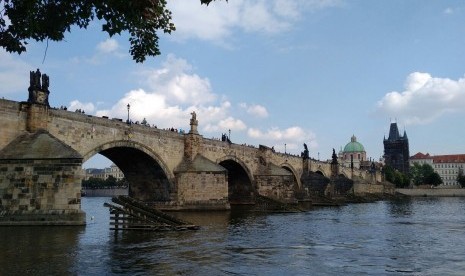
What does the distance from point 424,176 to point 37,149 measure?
164 m

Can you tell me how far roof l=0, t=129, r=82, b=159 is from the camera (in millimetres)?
23984

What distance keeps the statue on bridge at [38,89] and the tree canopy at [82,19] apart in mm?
19440

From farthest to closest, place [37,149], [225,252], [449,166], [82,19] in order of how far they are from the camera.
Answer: [449,166] → [37,149] → [225,252] → [82,19]

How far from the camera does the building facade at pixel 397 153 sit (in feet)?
607

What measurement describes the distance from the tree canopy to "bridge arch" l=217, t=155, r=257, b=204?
157 feet

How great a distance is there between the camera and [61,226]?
23094 millimetres

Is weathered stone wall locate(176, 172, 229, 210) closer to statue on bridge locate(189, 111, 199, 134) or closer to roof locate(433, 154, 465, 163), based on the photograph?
statue on bridge locate(189, 111, 199, 134)

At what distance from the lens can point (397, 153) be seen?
187875 millimetres

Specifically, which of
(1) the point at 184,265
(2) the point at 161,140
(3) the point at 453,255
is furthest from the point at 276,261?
(2) the point at 161,140

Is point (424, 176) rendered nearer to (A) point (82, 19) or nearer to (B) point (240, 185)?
(B) point (240, 185)

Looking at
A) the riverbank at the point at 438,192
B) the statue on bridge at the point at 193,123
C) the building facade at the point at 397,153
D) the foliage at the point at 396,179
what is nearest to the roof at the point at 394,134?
the building facade at the point at 397,153

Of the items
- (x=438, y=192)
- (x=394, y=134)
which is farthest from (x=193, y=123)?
(x=394, y=134)

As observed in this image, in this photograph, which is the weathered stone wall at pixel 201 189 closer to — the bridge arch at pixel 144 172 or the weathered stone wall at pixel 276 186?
the bridge arch at pixel 144 172

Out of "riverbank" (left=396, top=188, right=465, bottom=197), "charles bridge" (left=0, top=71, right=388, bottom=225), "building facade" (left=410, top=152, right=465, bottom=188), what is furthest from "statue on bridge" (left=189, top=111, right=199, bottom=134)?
"building facade" (left=410, top=152, right=465, bottom=188)
